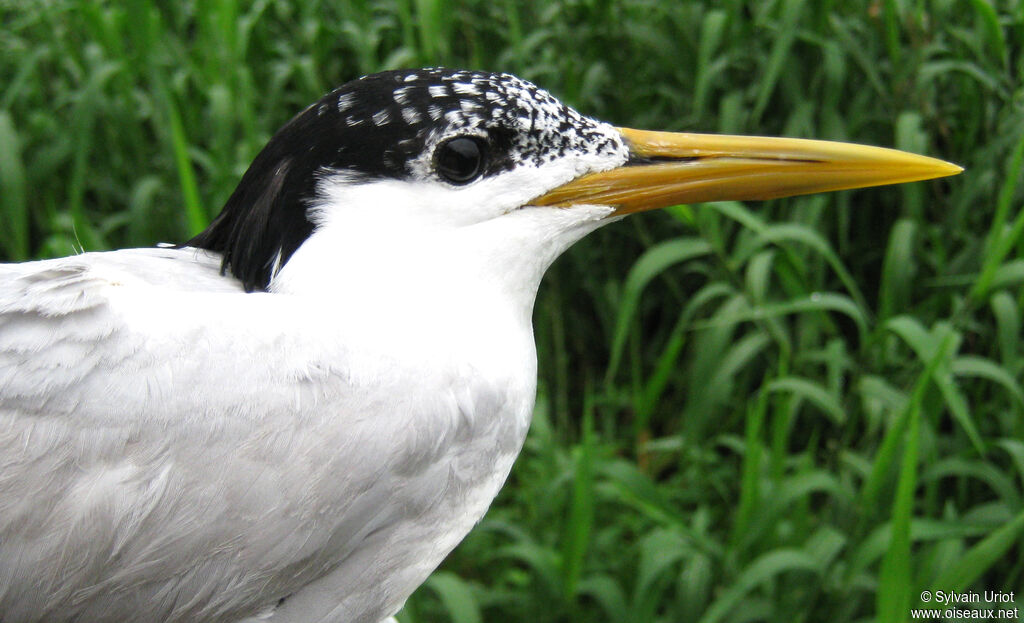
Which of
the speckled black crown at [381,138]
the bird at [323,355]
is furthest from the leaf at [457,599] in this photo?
the speckled black crown at [381,138]

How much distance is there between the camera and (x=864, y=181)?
1220mm

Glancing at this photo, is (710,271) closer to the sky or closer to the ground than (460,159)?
closer to the ground

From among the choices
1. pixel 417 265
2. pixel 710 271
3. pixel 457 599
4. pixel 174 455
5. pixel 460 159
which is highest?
pixel 460 159

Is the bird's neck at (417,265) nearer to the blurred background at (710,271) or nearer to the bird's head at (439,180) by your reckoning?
the bird's head at (439,180)

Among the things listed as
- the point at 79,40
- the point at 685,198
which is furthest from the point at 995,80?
the point at 79,40

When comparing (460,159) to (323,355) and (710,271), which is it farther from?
(710,271)

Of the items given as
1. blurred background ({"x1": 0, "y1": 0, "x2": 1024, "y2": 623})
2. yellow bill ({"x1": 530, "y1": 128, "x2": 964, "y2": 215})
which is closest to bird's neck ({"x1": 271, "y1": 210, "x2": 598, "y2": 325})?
yellow bill ({"x1": 530, "y1": 128, "x2": 964, "y2": 215})

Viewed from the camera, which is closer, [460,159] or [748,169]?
[460,159]

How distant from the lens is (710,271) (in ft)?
6.77

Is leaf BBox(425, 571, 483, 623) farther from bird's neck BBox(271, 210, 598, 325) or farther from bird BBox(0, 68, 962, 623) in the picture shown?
bird's neck BBox(271, 210, 598, 325)

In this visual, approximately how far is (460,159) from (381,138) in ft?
0.30

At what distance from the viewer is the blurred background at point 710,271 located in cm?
169

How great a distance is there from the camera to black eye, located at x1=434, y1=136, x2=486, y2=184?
1102 millimetres

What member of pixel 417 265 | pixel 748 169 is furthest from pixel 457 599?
pixel 748 169
